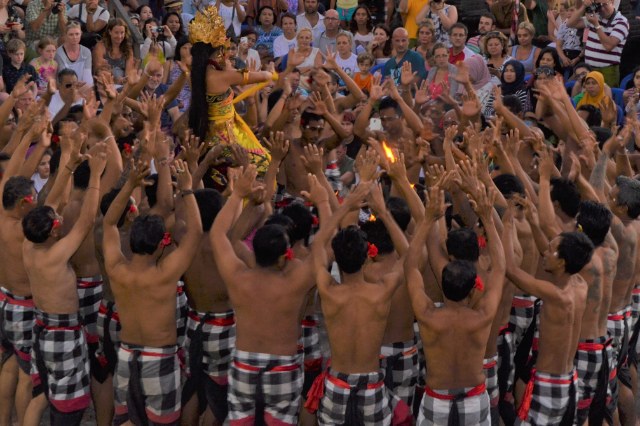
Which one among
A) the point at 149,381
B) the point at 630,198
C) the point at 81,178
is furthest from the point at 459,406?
the point at 81,178

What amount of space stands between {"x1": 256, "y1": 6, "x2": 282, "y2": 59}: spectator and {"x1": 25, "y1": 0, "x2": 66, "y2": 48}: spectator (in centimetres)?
279

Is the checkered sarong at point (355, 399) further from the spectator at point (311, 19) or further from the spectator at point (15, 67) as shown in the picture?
the spectator at point (311, 19)

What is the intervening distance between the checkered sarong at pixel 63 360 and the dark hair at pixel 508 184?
329cm

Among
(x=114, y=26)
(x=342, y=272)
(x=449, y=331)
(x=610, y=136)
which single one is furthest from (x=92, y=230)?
(x=114, y=26)

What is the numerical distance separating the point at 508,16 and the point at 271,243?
9093mm

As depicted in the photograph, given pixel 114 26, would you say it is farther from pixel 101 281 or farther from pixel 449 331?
pixel 449 331

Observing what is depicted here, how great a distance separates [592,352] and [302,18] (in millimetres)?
9113

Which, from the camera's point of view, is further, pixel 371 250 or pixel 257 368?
pixel 371 250

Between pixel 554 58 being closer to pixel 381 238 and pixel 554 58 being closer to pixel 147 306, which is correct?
pixel 381 238

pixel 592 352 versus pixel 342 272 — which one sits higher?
pixel 342 272

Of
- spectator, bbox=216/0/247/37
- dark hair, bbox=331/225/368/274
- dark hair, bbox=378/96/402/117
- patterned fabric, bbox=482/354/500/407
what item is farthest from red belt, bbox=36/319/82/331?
spectator, bbox=216/0/247/37

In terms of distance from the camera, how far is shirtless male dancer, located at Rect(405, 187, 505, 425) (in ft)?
19.2

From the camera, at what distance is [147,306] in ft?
21.5

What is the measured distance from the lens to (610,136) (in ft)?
30.0
